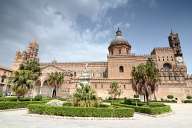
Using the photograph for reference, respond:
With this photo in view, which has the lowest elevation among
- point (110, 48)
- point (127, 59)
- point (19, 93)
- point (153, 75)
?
point (19, 93)

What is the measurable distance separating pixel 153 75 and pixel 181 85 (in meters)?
30.4

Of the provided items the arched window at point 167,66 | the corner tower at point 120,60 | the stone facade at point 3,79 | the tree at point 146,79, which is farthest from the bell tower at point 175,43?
the stone facade at point 3,79

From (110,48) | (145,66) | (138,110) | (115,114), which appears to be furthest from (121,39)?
(115,114)

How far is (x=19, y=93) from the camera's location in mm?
27406

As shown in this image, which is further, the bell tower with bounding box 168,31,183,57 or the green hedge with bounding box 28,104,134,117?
the bell tower with bounding box 168,31,183,57

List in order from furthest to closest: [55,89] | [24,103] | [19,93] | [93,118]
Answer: [55,89] < [19,93] < [24,103] < [93,118]

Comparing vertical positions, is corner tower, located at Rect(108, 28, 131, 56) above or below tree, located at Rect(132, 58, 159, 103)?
above

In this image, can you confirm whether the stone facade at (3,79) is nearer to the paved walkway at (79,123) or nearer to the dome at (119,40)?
the dome at (119,40)

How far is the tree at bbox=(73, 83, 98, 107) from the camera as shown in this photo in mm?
18663

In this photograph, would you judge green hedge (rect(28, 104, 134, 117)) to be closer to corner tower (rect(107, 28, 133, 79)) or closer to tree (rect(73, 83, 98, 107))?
tree (rect(73, 83, 98, 107))

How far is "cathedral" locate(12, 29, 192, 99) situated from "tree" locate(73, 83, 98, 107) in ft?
91.8

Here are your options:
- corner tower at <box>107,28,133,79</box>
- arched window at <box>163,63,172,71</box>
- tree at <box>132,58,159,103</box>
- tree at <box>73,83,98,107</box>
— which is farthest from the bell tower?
tree at <box>73,83,98,107</box>

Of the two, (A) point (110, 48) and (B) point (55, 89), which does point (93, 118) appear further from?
(A) point (110, 48)

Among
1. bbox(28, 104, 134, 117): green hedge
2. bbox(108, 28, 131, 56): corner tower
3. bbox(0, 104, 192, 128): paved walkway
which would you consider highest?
bbox(108, 28, 131, 56): corner tower
